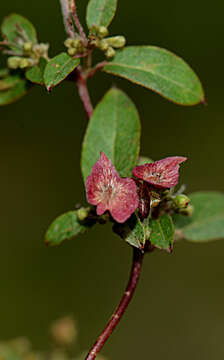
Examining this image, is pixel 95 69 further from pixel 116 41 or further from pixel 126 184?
pixel 126 184

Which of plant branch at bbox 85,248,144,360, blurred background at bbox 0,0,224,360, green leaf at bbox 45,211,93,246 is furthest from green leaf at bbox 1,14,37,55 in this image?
blurred background at bbox 0,0,224,360

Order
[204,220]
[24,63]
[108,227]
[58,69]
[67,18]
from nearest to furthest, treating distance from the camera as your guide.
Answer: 1. [58,69]
2. [67,18]
3. [24,63]
4. [204,220]
5. [108,227]

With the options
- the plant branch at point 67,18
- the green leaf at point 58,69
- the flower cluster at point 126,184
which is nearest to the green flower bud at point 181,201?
the flower cluster at point 126,184

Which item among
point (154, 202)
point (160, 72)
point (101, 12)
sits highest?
point (101, 12)

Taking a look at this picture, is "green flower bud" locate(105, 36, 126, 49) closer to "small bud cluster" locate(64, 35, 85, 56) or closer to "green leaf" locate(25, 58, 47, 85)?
"small bud cluster" locate(64, 35, 85, 56)

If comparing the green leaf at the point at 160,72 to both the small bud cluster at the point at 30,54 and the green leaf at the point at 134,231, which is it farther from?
the green leaf at the point at 134,231

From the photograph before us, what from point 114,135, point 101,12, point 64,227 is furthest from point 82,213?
point 101,12
